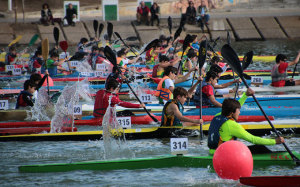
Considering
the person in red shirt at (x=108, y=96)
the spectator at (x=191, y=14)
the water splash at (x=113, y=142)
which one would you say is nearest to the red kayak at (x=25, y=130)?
the person in red shirt at (x=108, y=96)

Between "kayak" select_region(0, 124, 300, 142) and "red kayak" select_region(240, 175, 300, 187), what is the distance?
2773 millimetres

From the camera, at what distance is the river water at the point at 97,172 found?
6895mm

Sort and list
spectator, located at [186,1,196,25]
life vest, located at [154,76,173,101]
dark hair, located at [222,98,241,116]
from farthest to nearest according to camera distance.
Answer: spectator, located at [186,1,196,25] → life vest, located at [154,76,173,101] → dark hair, located at [222,98,241,116]

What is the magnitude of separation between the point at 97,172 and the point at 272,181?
2.40 metres

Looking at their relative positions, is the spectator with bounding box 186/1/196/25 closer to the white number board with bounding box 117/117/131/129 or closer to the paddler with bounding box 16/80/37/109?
the paddler with bounding box 16/80/37/109

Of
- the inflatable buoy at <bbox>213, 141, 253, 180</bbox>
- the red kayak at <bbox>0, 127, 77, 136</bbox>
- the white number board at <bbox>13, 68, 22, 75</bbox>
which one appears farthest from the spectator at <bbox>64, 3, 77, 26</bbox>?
the inflatable buoy at <bbox>213, 141, 253, 180</bbox>

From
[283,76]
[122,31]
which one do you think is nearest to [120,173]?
[283,76]

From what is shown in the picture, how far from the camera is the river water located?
22.6 feet

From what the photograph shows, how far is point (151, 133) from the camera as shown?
895 cm

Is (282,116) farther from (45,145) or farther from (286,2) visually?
(286,2)

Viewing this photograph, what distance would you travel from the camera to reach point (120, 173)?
721 centimetres

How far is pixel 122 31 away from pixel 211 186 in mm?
18971

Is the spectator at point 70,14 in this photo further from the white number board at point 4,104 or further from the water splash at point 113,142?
the water splash at point 113,142

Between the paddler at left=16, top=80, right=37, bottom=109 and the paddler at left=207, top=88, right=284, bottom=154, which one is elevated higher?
the paddler at left=16, top=80, right=37, bottom=109
